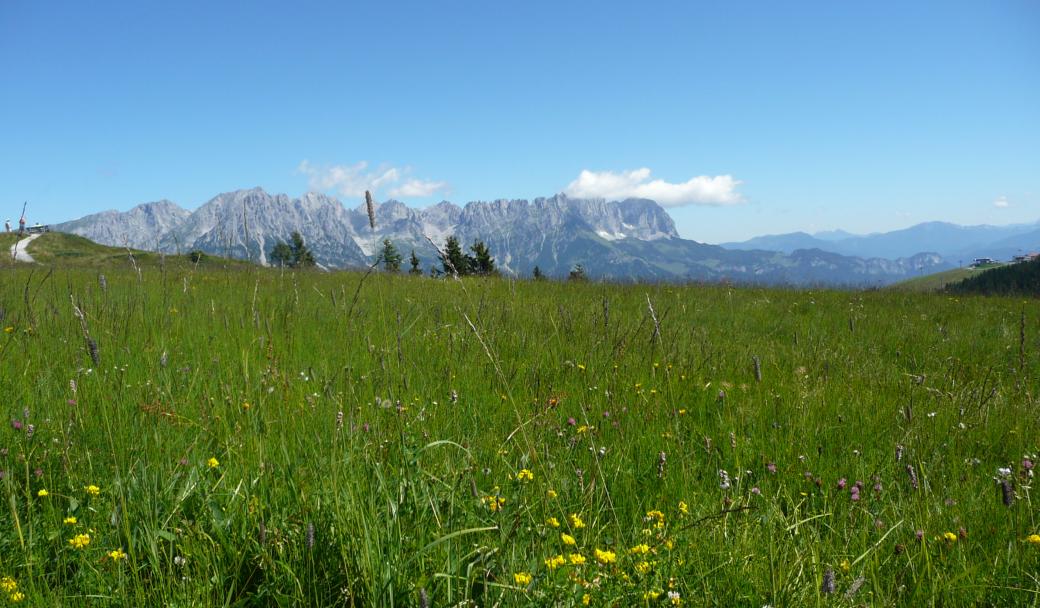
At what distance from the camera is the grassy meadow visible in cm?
162

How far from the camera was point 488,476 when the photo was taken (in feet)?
7.95

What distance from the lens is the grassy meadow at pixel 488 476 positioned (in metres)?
1.62

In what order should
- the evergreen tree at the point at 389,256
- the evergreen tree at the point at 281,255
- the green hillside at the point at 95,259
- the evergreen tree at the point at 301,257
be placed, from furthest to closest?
1. the evergreen tree at the point at 301,257
2. the evergreen tree at the point at 281,255
3. the green hillside at the point at 95,259
4. the evergreen tree at the point at 389,256

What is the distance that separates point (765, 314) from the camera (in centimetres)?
900

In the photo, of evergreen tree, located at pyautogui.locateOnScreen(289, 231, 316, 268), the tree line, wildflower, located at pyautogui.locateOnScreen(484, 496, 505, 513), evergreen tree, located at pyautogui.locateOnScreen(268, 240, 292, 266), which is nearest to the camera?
wildflower, located at pyautogui.locateOnScreen(484, 496, 505, 513)

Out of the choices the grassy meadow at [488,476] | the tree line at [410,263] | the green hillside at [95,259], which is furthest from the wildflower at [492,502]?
the green hillside at [95,259]

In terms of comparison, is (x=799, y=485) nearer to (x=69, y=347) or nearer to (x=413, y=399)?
(x=413, y=399)

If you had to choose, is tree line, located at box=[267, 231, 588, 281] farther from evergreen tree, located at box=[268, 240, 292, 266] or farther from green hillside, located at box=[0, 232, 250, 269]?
green hillside, located at box=[0, 232, 250, 269]

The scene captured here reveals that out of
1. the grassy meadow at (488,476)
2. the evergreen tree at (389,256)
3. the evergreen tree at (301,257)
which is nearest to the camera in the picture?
the grassy meadow at (488,476)

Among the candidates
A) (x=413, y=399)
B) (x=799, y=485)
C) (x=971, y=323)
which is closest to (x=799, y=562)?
(x=799, y=485)

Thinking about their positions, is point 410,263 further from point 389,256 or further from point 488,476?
point 488,476

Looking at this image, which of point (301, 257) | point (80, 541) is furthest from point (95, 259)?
point (80, 541)

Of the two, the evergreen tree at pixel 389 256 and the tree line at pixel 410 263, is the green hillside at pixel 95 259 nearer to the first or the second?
the tree line at pixel 410 263

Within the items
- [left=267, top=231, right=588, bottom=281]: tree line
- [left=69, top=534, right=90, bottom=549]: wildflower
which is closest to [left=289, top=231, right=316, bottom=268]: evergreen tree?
[left=267, top=231, right=588, bottom=281]: tree line
